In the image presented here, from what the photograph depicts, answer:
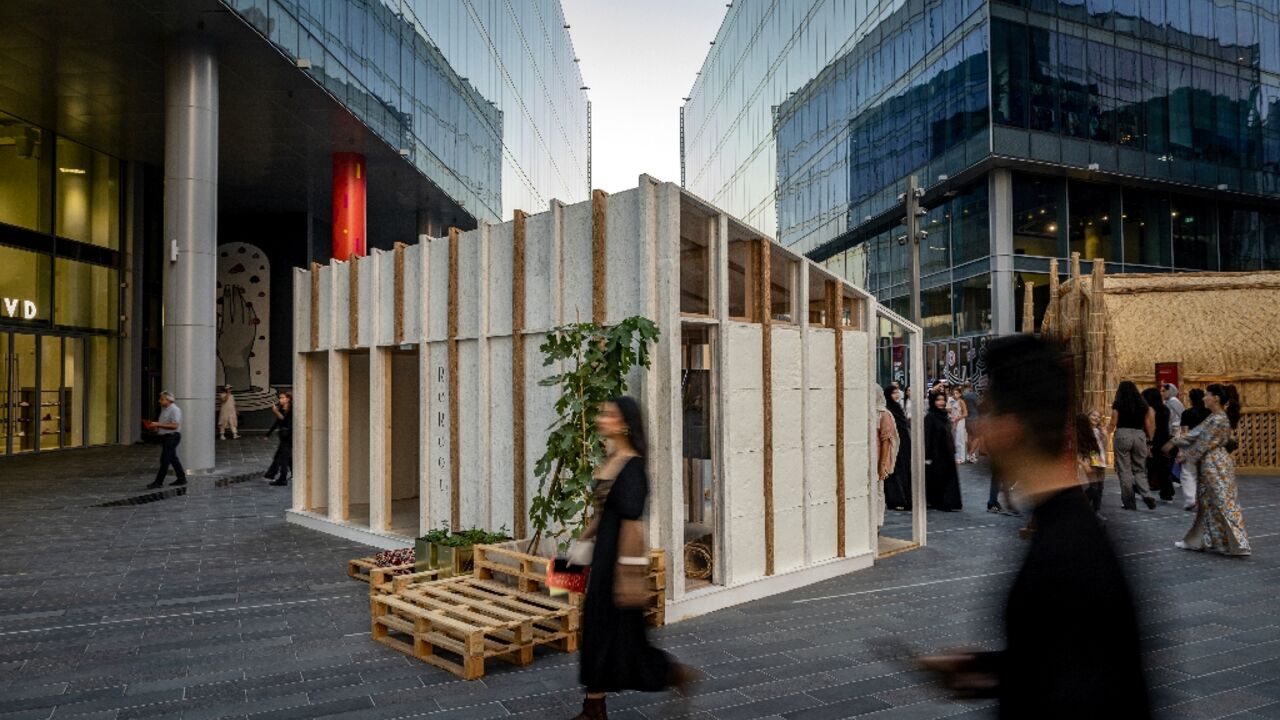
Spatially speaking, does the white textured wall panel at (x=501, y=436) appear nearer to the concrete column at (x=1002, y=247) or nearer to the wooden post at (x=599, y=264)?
the wooden post at (x=599, y=264)

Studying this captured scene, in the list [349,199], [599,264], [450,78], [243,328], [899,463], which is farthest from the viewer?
[243,328]

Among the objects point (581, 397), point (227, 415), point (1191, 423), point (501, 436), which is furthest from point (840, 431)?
point (227, 415)

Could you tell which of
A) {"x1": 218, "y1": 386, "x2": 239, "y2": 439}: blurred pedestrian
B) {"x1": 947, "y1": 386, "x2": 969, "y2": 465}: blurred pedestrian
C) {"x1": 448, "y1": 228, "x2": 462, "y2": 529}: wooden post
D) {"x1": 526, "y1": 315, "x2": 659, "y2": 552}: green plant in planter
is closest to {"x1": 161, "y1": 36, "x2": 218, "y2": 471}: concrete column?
{"x1": 448, "y1": 228, "x2": 462, "y2": 529}: wooden post

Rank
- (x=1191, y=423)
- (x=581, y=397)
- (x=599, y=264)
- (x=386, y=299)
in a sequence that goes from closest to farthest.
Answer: (x=581, y=397), (x=599, y=264), (x=386, y=299), (x=1191, y=423)

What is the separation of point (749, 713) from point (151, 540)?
8.94 meters

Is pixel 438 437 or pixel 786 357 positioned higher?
pixel 786 357

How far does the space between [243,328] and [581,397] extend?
93.8ft

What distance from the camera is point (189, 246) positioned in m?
17.4

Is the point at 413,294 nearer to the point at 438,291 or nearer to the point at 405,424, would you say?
the point at 438,291

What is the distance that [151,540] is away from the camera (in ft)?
35.2

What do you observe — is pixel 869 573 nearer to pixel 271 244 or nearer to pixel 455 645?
pixel 455 645

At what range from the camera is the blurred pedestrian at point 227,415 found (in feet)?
96.5

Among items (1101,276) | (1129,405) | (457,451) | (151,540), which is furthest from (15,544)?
(1101,276)

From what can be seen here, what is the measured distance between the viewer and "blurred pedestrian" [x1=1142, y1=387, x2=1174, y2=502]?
13828mm
